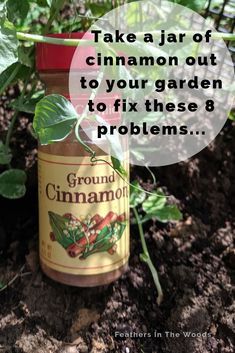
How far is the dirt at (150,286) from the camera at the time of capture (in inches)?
30.0

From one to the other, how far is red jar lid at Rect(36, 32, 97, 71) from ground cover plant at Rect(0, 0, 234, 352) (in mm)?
37

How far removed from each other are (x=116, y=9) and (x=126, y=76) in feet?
0.44

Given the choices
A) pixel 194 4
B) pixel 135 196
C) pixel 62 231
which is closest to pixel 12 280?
pixel 62 231

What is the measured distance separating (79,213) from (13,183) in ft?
0.46

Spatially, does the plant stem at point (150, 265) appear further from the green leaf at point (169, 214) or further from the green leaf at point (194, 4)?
the green leaf at point (194, 4)

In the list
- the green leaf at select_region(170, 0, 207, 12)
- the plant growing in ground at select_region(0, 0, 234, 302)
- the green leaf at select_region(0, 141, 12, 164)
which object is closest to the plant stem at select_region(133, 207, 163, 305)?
the plant growing in ground at select_region(0, 0, 234, 302)

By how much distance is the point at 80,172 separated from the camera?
2.40 ft

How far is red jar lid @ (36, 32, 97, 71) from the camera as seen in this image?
0.66 m

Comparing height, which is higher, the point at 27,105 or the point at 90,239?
the point at 27,105

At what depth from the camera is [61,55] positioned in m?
0.67

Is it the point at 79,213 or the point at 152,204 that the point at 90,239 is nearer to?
the point at 79,213

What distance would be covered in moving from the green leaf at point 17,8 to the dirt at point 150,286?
0.25 meters
